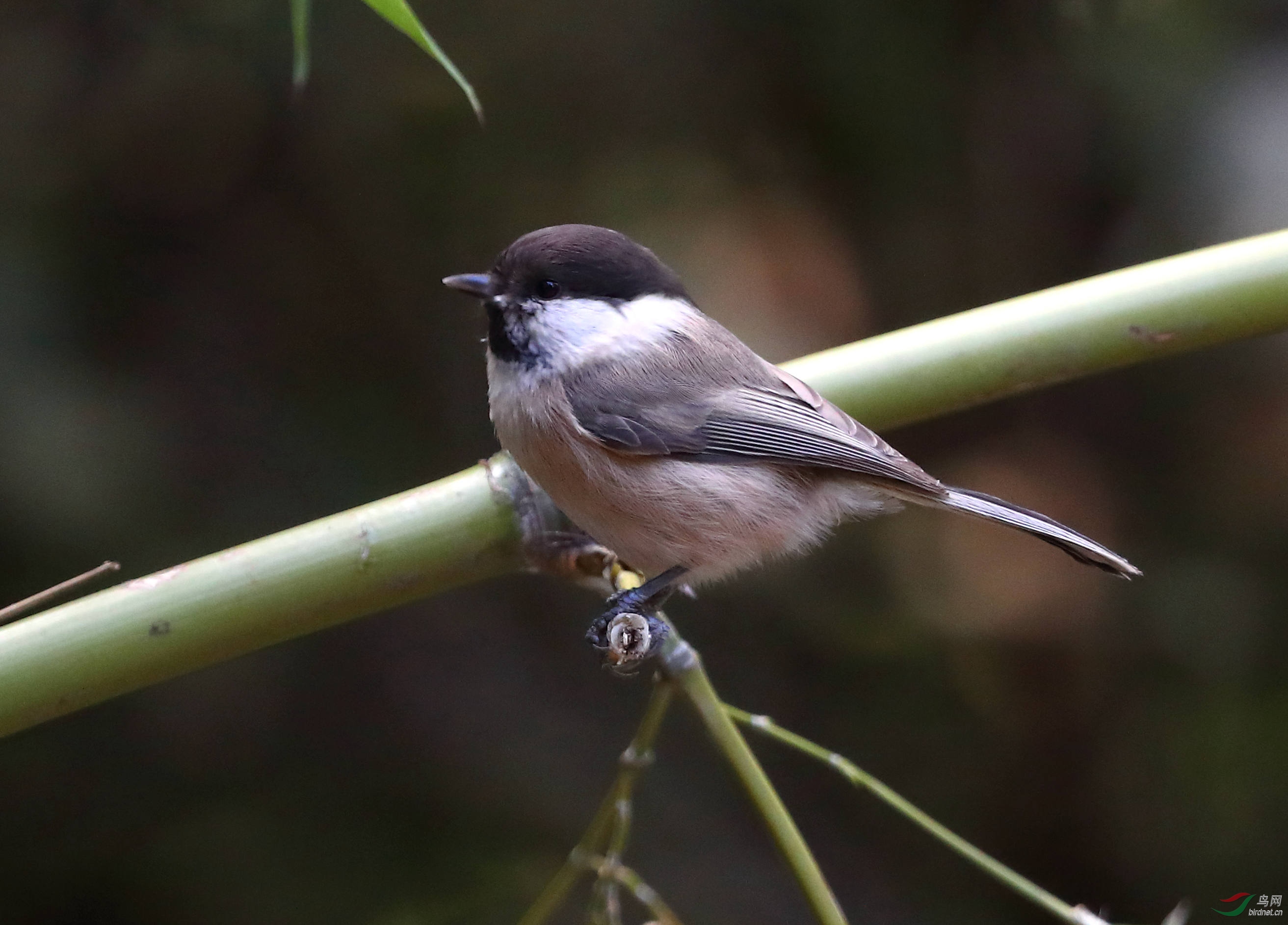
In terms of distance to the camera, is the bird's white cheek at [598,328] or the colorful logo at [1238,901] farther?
the colorful logo at [1238,901]

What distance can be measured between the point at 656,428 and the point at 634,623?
18.2 inches

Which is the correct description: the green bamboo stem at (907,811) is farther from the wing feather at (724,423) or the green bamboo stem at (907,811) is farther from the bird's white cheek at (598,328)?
the bird's white cheek at (598,328)

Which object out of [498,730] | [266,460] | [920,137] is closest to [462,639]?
[498,730]

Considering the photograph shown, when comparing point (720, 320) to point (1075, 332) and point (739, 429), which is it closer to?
point (739, 429)

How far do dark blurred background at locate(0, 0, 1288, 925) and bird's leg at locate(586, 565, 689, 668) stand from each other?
0.68 metres

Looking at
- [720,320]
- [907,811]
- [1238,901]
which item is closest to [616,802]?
[907,811]

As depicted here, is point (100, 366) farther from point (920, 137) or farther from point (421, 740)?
point (920, 137)

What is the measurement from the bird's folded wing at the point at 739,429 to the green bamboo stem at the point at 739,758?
0.42 metres

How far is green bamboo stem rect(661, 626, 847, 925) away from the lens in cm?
115

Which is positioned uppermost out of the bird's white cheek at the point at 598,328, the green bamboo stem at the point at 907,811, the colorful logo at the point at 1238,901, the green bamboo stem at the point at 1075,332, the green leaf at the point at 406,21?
the green leaf at the point at 406,21

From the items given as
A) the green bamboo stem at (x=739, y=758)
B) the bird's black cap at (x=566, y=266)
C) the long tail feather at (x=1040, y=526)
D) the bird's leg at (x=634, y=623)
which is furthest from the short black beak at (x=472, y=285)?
the long tail feather at (x=1040, y=526)

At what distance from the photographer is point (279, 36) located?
6.12 ft

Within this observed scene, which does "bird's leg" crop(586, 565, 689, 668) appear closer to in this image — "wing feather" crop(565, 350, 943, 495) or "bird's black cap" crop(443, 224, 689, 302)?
"wing feather" crop(565, 350, 943, 495)

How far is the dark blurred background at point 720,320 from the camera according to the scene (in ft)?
6.01
